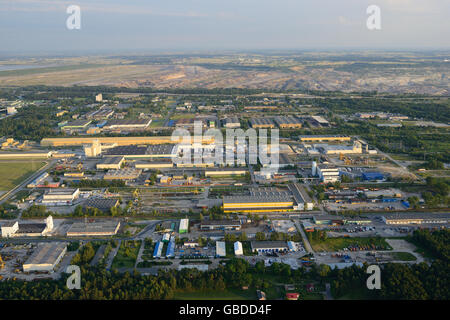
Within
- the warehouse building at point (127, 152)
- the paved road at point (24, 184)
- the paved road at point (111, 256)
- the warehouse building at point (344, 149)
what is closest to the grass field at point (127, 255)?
the paved road at point (111, 256)

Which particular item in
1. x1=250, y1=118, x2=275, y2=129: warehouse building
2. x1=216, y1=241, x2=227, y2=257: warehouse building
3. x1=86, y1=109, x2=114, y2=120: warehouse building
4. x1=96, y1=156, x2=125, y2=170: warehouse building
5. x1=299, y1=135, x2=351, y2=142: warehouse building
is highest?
x1=86, y1=109, x2=114, y2=120: warehouse building

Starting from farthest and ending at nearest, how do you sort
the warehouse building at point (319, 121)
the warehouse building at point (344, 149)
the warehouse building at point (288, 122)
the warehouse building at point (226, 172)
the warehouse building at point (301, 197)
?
1. the warehouse building at point (319, 121)
2. the warehouse building at point (288, 122)
3. the warehouse building at point (344, 149)
4. the warehouse building at point (226, 172)
5. the warehouse building at point (301, 197)

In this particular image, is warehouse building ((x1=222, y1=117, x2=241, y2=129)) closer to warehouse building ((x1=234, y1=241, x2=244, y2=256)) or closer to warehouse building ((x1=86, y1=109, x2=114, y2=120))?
warehouse building ((x1=86, y1=109, x2=114, y2=120))

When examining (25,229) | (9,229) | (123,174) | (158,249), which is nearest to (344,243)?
(158,249)

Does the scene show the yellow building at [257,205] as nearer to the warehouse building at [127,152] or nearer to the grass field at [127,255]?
the grass field at [127,255]

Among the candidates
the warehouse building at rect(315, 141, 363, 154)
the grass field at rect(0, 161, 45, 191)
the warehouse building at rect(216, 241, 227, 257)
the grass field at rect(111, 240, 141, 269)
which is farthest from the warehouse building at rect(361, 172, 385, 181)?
the grass field at rect(0, 161, 45, 191)

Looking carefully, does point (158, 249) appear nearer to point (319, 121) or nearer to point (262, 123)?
point (262, 123)
